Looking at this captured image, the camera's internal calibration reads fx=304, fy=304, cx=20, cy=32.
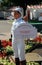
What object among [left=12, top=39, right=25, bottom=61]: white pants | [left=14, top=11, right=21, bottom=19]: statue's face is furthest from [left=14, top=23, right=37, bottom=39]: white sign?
[left=14, top=11, right=21, bottom=19]: statue's face

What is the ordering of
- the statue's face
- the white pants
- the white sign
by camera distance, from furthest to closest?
1. the statue's face
2. the white pants
3. the white sign

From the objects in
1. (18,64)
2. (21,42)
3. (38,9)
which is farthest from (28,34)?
(38,9)

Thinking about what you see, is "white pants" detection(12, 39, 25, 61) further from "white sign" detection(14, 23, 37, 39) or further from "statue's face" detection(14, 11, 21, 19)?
"statue's face" detection(14, 11, 21, 19)

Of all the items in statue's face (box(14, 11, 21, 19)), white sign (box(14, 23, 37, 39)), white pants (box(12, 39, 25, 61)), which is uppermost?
statue's face (box(14, 11, 21, 19))

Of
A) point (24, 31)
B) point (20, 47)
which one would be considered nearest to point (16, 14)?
point (24, 31)

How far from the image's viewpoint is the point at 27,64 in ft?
23.3

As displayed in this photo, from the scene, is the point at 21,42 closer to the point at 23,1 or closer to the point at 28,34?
the point at 28,34

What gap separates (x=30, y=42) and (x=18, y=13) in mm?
5762

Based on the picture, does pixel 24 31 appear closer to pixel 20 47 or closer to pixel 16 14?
pixel 20 47

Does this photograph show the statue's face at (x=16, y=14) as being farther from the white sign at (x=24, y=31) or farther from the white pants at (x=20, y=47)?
the white pants at (x=20, y=47)

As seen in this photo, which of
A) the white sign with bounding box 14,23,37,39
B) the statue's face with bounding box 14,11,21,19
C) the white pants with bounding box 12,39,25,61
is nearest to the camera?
the white sign with bounding box 14,23,37,39

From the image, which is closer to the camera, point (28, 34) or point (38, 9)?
point (28, 34)

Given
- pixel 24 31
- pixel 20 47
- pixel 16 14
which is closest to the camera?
pixel 24 31

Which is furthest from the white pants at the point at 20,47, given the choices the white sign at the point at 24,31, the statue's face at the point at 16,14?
the statue's face at the point at 16,14
